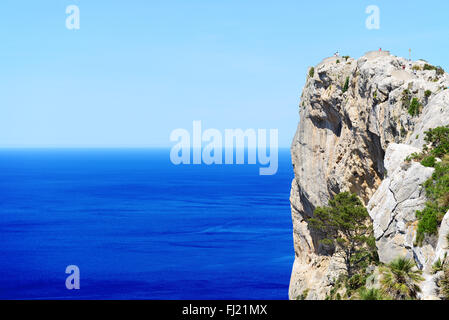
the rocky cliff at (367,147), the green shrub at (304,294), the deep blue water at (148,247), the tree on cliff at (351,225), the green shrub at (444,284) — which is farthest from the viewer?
the deep blue water at (148,247)

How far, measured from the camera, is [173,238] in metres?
125

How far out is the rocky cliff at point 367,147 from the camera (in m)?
23.0

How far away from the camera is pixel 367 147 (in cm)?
4450

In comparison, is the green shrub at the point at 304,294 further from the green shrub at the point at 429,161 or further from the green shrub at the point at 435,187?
the green shrub at the point at 429,161

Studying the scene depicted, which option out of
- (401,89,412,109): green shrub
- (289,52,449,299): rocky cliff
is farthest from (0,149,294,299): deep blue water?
(401,89,412,109): green shrub

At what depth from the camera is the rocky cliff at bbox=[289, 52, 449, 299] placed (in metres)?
23.0

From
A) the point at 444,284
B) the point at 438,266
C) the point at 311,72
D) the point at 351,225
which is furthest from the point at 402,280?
the point at 311,72

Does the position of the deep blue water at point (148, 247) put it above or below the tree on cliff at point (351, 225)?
below

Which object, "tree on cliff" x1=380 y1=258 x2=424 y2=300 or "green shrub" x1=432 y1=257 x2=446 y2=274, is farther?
"tree on cliff" x1=380 y1=258 x2=424 y2=300

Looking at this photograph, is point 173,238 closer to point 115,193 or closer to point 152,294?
point 152,294

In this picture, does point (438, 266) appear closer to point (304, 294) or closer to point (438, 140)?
point (438, 140)

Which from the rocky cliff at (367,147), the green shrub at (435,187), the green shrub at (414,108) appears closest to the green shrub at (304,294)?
the rocky cliff at (367,147)

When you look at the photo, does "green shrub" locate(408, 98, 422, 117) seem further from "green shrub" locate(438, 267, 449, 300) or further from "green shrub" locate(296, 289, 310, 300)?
"green shrub" locate(296, 289, 310, 300)
